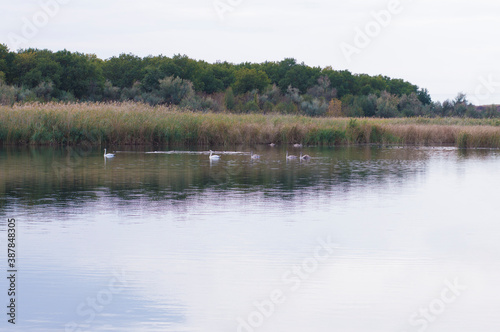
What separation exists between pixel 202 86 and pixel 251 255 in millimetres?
59528

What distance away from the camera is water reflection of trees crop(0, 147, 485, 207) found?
46.7 feet

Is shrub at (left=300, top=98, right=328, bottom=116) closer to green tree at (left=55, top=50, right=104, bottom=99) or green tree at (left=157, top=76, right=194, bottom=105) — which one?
green tree at (left=157, top=76, right=194, bottom=105)

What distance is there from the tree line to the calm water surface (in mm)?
31412

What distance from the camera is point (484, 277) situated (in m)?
7.68

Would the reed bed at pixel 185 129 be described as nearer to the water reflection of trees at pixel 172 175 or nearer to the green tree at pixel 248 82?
the water reflection of trees at pixel 172 175

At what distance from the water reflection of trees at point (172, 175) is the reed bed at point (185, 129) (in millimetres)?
5422

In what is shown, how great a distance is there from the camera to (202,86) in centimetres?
6694

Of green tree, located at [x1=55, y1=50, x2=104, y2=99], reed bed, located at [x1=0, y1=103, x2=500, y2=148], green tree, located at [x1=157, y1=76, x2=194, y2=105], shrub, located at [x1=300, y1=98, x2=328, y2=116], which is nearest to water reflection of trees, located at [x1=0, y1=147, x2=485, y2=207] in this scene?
reed bed, located at [x1=0, y1=103, x2=500, y2=148]

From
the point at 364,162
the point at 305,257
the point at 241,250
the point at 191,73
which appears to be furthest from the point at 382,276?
the point at 191,73

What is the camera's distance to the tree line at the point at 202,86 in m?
54.0

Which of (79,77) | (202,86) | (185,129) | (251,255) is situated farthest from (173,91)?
(251,255)

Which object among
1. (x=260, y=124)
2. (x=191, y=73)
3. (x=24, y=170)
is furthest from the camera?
(x=191, y=73)

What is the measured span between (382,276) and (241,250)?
2.05m

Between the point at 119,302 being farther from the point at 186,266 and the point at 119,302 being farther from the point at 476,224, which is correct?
the point at 476,224
